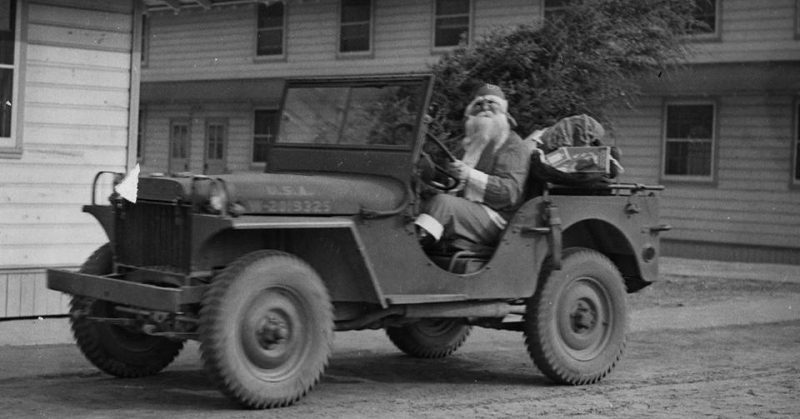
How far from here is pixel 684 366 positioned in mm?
9812

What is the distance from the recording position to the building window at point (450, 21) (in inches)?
1001

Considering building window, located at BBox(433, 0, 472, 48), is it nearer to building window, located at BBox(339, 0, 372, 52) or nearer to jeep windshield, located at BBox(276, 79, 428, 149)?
building window, located at BBox(339, 0, 372, 52)

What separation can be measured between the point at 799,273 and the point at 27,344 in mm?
12753

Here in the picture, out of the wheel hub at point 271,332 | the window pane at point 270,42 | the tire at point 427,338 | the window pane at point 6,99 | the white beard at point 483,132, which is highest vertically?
the window pane at point 270,42

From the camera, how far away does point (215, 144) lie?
3059 centimetres

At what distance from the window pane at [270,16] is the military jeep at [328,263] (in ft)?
64.5

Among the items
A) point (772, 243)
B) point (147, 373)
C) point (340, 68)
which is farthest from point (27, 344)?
point (340, 68)

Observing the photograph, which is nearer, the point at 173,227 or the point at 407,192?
the point at 173,227

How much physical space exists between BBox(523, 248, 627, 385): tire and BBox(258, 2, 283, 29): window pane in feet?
67.4

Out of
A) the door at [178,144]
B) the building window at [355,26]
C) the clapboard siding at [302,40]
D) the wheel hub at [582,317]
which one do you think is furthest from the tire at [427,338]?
the door at [178,144]

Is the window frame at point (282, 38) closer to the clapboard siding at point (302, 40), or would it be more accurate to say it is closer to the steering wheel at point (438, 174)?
the clapboard siding at point (302, 40)

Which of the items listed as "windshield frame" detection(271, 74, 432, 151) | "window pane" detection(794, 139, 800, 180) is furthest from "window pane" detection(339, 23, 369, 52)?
"windshield frame" detection(271, 74, 432, 151)

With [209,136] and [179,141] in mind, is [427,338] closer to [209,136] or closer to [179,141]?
[209,136]

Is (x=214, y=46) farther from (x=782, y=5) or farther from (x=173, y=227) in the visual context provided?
(x=173, y=227)
